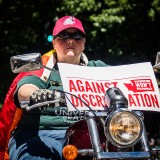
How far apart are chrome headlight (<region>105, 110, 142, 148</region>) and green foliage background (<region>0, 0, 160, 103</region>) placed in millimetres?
8667

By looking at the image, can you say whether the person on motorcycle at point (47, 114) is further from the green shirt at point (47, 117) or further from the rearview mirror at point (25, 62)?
the rearview mirror at point (25, 62)

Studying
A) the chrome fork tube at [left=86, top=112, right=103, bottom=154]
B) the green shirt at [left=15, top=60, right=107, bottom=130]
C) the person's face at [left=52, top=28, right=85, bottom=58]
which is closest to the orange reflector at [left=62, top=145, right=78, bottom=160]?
the chrome fork tube at [left=86, top=112, right=103, bottom=154]

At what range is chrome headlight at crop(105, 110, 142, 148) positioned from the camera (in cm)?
228

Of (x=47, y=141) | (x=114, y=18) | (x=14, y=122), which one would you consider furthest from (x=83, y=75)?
(x=114, y=18)

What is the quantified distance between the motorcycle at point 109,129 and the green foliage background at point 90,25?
8.42 meters

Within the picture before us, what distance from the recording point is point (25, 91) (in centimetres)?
→ 281

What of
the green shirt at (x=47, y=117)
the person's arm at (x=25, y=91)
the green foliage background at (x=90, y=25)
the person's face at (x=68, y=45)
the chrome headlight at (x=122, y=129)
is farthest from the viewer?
the green foliage background at (x=90, y=25)

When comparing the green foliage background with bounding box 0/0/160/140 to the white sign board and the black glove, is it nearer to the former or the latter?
the white sign board

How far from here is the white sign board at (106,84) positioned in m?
2.56

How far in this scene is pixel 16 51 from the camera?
12266 mm

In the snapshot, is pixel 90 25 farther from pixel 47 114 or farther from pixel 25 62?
pixel 25 62

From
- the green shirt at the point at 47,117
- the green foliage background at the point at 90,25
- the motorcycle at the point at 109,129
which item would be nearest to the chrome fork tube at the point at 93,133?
the motorcycle at the point at 109,129

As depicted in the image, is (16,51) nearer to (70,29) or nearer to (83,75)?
(70,29)

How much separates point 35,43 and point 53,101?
1020 centimetres
